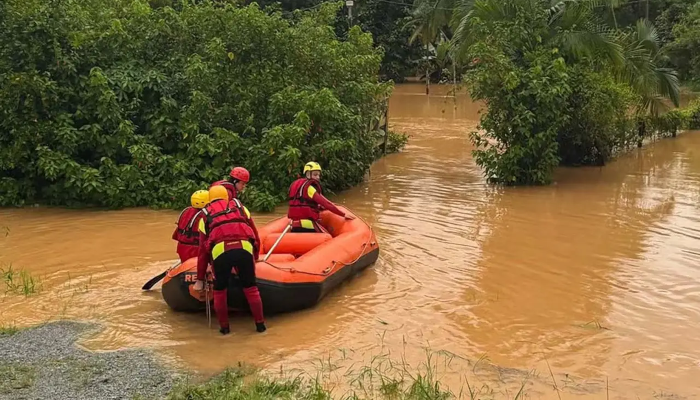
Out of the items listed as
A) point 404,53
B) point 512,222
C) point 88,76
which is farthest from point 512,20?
point 404,53

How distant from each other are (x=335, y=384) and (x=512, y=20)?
35.8 ft

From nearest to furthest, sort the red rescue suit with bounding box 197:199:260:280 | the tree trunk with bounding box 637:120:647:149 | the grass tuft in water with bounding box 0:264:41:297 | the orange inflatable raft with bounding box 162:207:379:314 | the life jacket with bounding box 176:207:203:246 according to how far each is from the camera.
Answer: the red rescue suit with bounding box 197:199:260:280 → the orange inflatable raft with bounding box 162:207:379:314 → the life jacket with bounding box 176:207:203:246 → the grass tuft in water with bounding box 0:264:41:297 → the tree trunk with bounding box 637:120:647:149

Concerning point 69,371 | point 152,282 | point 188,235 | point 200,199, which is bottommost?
point 69,371

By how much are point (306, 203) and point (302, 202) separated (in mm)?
49

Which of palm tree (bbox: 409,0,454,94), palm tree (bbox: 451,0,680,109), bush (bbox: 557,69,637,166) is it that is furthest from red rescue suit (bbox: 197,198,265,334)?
palm tree (bbox: 409,0,454,94)

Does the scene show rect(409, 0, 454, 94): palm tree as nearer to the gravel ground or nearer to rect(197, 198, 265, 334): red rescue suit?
rect(197, 198, 265, 334): red rescue suit

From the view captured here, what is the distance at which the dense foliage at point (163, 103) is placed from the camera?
11.4m

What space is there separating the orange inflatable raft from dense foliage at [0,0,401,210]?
3.35 meters

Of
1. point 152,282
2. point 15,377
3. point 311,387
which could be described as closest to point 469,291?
point 311,387

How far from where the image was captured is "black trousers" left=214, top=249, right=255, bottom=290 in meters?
6.17

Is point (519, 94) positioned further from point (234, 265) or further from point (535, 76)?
point (234, 265)

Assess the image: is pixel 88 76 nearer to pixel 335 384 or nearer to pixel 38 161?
pixel 38 161

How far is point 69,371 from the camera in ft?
17.3

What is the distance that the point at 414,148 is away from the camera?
1922 cm
